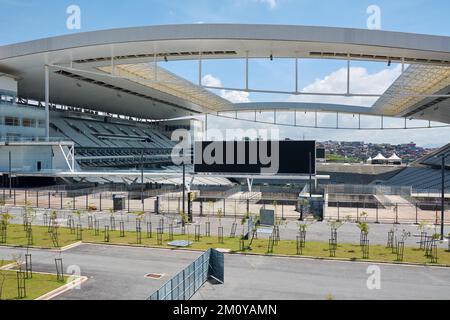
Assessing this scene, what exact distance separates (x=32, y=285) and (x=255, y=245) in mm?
11323

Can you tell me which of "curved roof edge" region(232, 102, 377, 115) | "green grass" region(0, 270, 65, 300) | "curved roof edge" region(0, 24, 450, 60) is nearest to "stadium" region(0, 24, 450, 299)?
"curved roof edge" region(0, 24, 450, 60)

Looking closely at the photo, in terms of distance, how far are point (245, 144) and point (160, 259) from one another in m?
29.8

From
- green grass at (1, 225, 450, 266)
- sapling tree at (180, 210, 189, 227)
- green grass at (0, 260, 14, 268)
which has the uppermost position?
sapling tree at (180, 210, 189, 227)

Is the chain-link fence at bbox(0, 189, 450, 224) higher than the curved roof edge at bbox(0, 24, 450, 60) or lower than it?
lower

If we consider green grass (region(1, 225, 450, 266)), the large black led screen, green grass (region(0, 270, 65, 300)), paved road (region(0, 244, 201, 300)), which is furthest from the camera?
the large black led screen

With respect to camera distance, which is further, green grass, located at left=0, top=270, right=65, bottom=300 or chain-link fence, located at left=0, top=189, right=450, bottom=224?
chain-link fence, located at left=0, top=189, right=450, bottom=224

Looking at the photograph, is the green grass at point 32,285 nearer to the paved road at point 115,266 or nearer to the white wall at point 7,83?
the paved road at point 115,266

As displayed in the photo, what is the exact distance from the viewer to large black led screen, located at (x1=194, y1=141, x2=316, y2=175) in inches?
1780

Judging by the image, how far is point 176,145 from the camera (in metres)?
114

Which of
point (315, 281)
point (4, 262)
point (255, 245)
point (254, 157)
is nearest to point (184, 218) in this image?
point (255, 245)

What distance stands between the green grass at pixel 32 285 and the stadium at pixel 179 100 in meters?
10.9

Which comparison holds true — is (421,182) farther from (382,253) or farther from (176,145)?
(176,145)

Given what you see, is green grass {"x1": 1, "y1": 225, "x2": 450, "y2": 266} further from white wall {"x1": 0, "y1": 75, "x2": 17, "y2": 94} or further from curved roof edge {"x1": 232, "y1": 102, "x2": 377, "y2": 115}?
curved roof edge {"x1": 232, "y1": 102, "x2": 377, "y2": 115}

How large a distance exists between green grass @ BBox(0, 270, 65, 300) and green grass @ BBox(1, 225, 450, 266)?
5.44m
